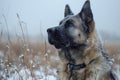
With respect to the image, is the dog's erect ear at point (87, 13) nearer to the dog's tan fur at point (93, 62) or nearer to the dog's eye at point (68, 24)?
the dog's tan fur at point (93, 62)

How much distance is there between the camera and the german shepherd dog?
4.84 meters

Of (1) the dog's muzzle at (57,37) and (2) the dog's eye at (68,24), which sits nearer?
(1) the dog's muzzle at (57,37)

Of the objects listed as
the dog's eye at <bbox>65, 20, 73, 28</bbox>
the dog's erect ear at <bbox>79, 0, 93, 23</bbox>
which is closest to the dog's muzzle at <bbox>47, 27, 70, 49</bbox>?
the dog's eye at <bbox>65, 20, 73, 28</bbox>

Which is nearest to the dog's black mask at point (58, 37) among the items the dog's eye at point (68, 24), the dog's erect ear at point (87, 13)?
the dog's eye at point (68, 24)

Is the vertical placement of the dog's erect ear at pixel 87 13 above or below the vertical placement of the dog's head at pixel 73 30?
above

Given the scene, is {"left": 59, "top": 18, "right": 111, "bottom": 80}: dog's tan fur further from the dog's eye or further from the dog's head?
the dog's eye

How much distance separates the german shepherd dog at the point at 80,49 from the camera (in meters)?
4.84

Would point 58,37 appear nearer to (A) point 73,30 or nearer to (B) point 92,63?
(A) point 73,30

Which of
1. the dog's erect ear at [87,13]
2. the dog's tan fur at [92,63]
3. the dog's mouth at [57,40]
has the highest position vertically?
the dog's erect ear at [87,13]

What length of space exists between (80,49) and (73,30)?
312 mm

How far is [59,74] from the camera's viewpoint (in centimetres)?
513

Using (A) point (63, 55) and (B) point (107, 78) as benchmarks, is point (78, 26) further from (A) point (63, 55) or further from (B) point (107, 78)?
(B) point (107, 78)

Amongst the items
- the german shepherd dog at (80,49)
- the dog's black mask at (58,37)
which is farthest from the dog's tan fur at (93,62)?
the dog's black mask at (58,37)

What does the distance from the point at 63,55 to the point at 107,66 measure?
710 millimetres
